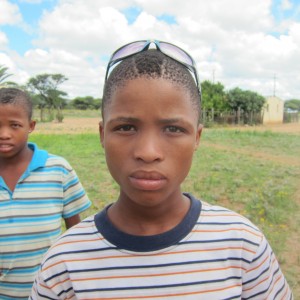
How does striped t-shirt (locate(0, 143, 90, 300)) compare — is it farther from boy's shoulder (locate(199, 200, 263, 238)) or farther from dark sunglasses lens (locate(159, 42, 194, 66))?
dark sunglasses lens (locate(159, 42, 194, 66))

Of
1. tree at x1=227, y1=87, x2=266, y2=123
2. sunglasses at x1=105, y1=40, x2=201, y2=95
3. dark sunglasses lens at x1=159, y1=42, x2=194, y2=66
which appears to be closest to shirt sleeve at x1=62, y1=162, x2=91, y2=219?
sunglasses at x1=105, y1=40, x2=201, y2=95

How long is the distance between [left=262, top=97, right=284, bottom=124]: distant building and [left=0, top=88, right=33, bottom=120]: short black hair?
42658 millimetres

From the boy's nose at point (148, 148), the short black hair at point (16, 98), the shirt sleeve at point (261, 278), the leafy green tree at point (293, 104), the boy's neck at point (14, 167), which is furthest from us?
the leafy green tree at point (293, 104)

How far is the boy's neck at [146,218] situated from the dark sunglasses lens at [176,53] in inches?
18.8

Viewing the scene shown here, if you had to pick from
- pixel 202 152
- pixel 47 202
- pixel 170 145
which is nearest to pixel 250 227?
pixel 170 145

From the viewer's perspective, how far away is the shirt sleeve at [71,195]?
7.82 feet

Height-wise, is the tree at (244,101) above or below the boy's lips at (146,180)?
above

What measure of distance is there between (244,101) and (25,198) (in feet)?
123

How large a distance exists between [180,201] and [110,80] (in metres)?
0.47

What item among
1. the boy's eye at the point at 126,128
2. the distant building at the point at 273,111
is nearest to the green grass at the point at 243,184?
the boy's eye at the point at 126,128

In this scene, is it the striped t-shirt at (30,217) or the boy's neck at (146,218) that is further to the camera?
the striped t-shirt at (30,217)

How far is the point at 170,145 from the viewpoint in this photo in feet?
3.75

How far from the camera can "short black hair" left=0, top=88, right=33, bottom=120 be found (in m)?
2.36

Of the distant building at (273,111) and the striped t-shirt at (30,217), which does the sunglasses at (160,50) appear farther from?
Result: the distant building at (273,111)
